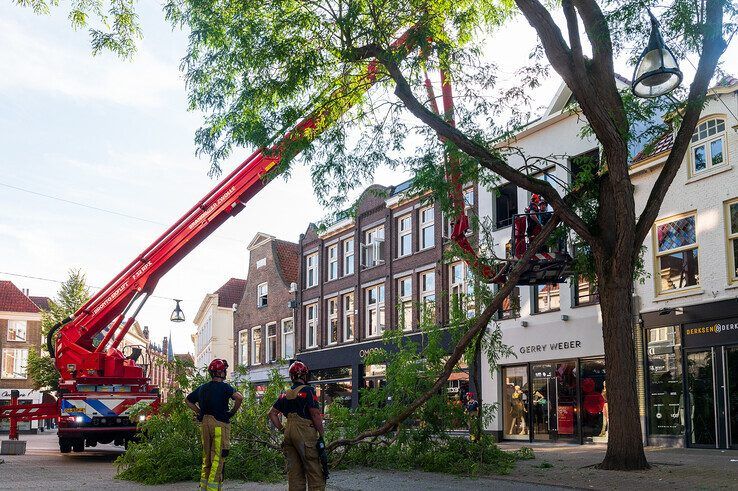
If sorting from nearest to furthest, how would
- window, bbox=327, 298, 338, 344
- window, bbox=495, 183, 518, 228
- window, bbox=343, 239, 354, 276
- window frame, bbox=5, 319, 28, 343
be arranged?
window, bbox=495, 183, 518, 228, window, bbox=343, 239, 354, 276, window, bbox=327, 298, 338, 344, window frame, bbox=5, 319, 28, 343

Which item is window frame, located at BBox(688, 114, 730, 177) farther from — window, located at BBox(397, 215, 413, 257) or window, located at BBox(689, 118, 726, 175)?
window, located at BBox(397, 215, 413, 257)

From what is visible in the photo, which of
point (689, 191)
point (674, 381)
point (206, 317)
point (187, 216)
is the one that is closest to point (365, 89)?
point (187, 216)

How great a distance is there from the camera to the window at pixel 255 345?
4666 centimetres

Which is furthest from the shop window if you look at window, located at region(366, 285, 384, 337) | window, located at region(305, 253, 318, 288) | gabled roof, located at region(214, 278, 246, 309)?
gabled roof, located at region(214, 278, 246, 309)

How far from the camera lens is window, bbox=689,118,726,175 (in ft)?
64.5

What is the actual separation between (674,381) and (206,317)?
164 feet

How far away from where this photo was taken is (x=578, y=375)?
76.1ft

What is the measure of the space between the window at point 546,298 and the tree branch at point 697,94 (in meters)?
9.96

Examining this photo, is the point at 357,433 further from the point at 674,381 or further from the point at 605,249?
the point at 674,381

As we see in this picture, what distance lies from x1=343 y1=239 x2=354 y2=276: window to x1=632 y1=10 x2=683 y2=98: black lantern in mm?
27728

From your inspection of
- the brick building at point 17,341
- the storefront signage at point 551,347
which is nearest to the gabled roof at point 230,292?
the brick building at point 17,341

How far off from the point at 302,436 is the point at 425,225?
24.4 meters

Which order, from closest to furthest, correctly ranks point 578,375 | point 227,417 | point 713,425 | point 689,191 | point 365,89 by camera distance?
1. point 227,417
2. point 365,89
3. point 713,425
4. point 689,191
5. point 578,375

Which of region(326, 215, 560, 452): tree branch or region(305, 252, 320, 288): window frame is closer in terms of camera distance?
region(326, 215, 560, 452): tree branch
